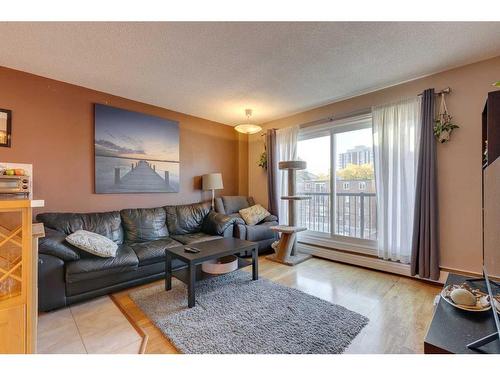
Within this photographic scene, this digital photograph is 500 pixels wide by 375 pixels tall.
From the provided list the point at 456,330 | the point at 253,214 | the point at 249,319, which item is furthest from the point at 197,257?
the point at 253,214

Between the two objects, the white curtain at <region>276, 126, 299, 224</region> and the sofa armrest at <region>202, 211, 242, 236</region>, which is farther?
the white curtain at <region>276, 126, 299, 224</region>

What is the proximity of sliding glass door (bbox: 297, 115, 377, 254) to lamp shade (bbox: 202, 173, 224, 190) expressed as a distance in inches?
55.9

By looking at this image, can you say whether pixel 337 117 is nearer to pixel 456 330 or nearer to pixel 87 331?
pixel 456 330

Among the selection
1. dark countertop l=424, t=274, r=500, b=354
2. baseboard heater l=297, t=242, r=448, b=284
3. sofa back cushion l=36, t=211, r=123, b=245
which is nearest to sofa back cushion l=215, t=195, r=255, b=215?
baseboard heater l=297, t=242, r=448, b=284

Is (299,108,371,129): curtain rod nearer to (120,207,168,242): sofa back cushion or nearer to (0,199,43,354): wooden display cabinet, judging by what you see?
(120,207,168,242): sofa back cushion

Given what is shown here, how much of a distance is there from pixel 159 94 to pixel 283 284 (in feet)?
9.58

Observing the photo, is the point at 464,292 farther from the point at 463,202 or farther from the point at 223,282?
the point at 223,282

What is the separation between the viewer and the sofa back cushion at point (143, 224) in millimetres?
3000

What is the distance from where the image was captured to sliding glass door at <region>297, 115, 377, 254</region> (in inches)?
129

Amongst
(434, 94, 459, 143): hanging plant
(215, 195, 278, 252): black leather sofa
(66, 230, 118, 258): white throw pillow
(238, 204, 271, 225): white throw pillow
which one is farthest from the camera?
(238, 204, 271, 225): white throw pillow

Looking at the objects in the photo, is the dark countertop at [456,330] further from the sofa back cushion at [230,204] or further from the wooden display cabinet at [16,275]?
the sofa back cushion at [230,204]

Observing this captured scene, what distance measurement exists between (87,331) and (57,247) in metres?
0.80

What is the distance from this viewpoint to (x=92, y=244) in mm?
2193
